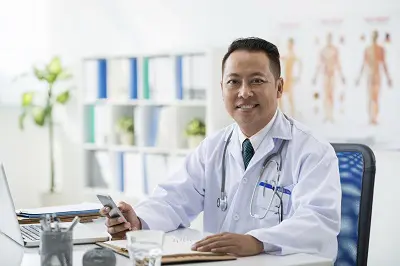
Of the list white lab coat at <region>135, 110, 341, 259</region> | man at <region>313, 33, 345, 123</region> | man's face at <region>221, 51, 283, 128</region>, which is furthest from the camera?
man at <region>313, 33, 345, 123</region>

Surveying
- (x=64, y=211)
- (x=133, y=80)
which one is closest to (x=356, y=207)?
(x=64, y=211)

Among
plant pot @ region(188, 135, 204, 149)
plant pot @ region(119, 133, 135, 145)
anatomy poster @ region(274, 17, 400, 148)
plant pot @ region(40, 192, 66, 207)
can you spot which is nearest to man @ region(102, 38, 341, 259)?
anatomy poster @ region(274, 17, 400, 148)

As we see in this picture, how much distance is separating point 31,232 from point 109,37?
3.28 meters

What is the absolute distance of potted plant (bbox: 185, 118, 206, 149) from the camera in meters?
4.48

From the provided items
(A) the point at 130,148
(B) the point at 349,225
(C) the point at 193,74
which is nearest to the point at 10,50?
(A) the point at 130,148

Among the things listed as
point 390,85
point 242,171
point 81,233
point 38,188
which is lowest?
point 38,188

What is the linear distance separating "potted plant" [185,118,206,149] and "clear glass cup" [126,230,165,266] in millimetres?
2775

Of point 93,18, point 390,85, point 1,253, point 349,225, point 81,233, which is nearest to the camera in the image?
point 1,253

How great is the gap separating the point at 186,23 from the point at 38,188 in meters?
2.01

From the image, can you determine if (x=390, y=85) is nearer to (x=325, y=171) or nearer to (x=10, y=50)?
(x=325, y=171)

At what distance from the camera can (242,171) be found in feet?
7.93

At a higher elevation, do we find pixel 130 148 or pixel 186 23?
pixel 186 23

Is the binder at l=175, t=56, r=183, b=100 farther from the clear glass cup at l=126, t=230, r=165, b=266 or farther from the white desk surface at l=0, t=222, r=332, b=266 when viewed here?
the clear glass cup at l=126, t=230, r=165, b=266

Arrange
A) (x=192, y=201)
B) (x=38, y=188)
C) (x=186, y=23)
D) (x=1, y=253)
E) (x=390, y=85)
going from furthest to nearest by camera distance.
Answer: (x=38, y=188), (x=186, y=23), (x=390, y=85), (x=192, y=201), (x=1, y=253)
